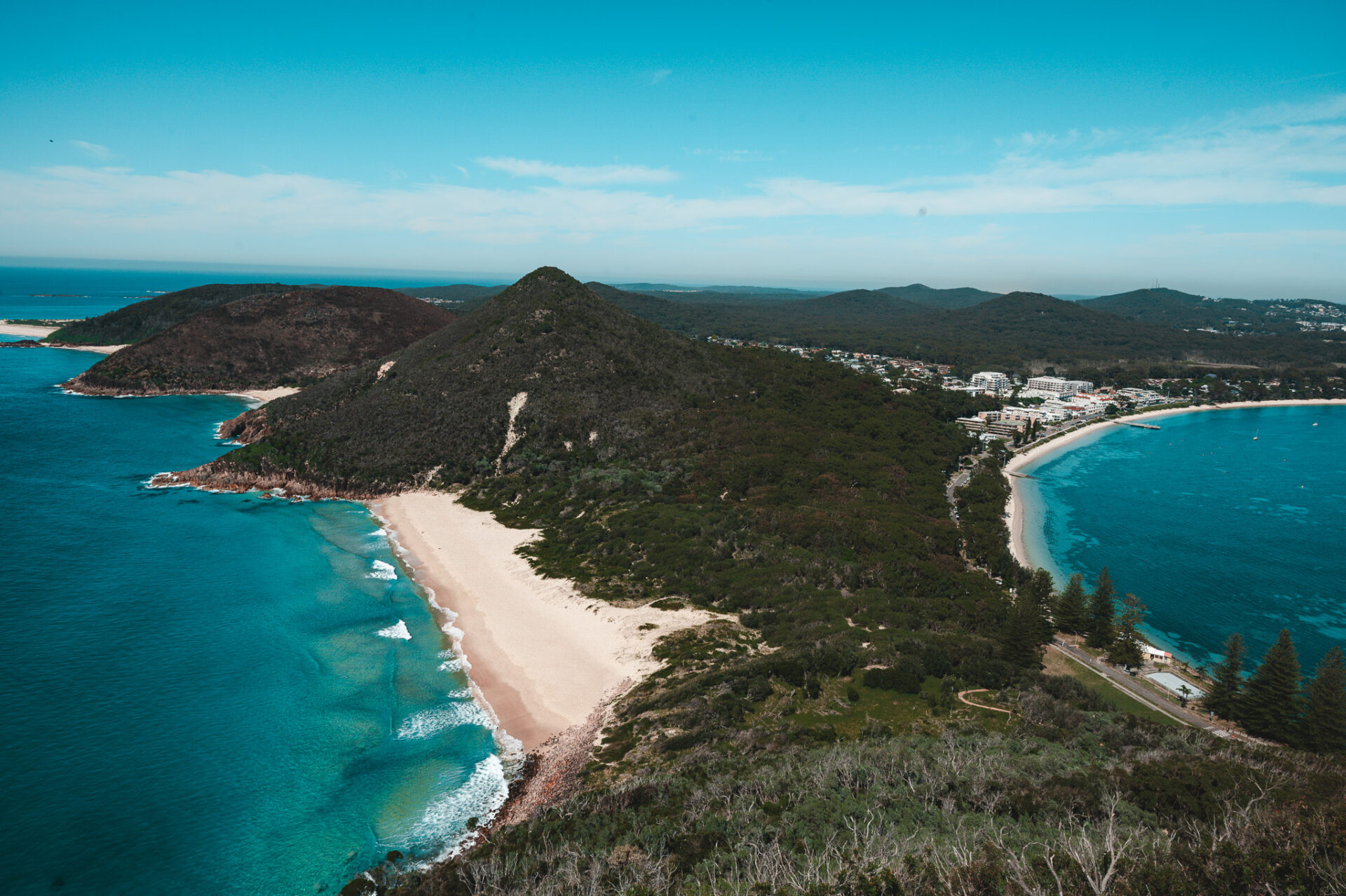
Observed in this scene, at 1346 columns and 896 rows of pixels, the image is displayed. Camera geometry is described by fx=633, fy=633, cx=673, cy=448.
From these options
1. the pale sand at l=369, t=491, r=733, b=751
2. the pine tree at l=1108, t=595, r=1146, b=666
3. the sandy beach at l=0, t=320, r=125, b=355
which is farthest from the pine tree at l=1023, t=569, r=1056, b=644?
the sandy beach at l=0, t=320, r=125, b=355

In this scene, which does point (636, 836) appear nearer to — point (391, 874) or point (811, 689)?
point (391, 874)

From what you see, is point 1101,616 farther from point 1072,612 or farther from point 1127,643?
point 1127,643

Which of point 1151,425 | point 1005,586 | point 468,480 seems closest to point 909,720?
point 1005,586

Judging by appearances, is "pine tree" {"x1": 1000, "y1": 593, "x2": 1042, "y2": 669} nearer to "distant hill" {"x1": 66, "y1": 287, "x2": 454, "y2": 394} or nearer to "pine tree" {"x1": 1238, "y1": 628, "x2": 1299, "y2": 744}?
"pine tree" {"x1": 1238, "y1": 628, "x2": 1299, "y2": 744}

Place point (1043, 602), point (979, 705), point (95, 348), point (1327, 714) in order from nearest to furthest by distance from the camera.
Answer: point (979, 705) → point (1327, 714) → point (1043, 602) → point (95, 348)

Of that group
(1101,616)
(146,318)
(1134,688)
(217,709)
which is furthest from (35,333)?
(1134,688)

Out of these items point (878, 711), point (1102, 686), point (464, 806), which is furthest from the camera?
point (1102, 686)
